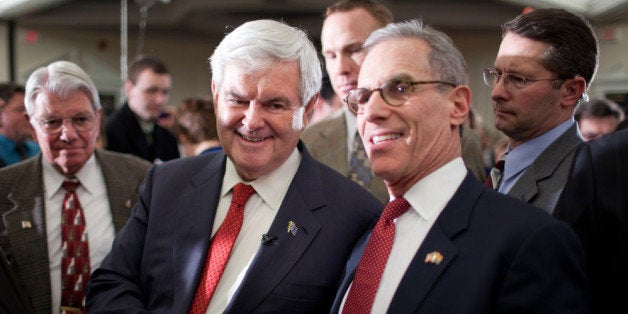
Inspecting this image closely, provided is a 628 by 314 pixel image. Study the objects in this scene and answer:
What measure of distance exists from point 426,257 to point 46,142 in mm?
1585

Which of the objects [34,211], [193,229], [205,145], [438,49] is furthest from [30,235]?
[438,49]

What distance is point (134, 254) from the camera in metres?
1.78

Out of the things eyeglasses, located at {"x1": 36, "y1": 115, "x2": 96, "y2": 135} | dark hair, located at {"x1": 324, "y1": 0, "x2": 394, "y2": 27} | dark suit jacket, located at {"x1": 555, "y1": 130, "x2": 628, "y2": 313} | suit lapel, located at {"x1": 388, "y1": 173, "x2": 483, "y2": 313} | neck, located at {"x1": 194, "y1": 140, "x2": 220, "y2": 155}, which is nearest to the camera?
dark suit jacket, located at {"x1": 555, "y1": 130, "x2": 628, "y2": 313}

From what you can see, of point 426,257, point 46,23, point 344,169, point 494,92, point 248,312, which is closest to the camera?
point 426,257

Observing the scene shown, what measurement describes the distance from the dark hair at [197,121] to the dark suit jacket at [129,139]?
2.74 feet

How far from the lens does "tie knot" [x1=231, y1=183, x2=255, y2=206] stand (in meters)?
1.78

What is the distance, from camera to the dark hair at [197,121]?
9.71 feet

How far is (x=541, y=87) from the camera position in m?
1.89

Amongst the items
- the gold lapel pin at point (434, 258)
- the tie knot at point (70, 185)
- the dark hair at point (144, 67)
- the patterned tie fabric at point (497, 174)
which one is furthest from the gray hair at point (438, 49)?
the dark hair at point (144, 67)

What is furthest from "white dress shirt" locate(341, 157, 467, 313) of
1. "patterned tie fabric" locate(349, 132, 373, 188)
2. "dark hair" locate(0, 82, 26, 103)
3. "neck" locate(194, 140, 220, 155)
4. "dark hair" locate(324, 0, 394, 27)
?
"dark hair" locate(0, 82, 26, 103)

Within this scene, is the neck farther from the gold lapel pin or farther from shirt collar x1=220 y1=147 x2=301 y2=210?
the gold lapel pin

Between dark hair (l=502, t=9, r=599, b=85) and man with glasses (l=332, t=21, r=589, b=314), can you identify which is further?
dark hair (l=502, t=9, r=599, b=85)

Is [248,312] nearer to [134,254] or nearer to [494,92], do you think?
[134,254]

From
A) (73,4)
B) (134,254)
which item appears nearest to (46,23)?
(73,4)
